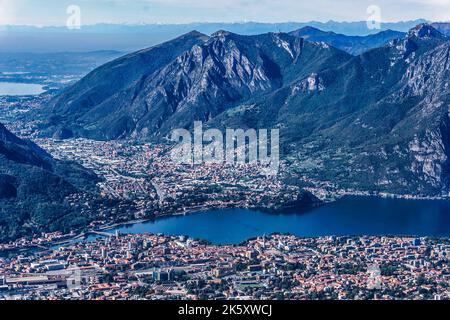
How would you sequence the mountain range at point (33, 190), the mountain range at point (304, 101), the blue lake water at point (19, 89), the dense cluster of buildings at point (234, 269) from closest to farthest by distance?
the dense cluster of buildings at point (234, 269), the mountain range at point (33, 190), the mountain range at point (304, 101), the blue lake water at point (19, 89)

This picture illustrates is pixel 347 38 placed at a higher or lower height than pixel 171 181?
higher

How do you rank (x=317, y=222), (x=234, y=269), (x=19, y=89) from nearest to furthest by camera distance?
1. (x=234, y=269)
2. (x=317, y=222)
3. (x=19, y=89)

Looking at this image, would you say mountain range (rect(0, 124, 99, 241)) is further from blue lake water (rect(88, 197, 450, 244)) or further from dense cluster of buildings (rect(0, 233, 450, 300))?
dense cluster of buildings (rect(0, 233, 450, 300))

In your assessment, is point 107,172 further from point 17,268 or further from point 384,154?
point 17,268

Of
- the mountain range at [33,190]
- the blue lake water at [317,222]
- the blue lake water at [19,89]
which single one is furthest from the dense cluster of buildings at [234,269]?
the blue lake water at [19,89]

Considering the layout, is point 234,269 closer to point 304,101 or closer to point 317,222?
point 317,222

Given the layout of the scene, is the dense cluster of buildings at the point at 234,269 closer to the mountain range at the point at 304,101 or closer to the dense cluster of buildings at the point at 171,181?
the dense cluster of buildings at the point at 171,181

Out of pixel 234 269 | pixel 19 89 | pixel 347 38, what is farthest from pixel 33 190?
pixel 347 38

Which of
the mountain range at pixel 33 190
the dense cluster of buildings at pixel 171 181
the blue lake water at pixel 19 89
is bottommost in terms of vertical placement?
the dense cluster of buildings at pixel 171 181
